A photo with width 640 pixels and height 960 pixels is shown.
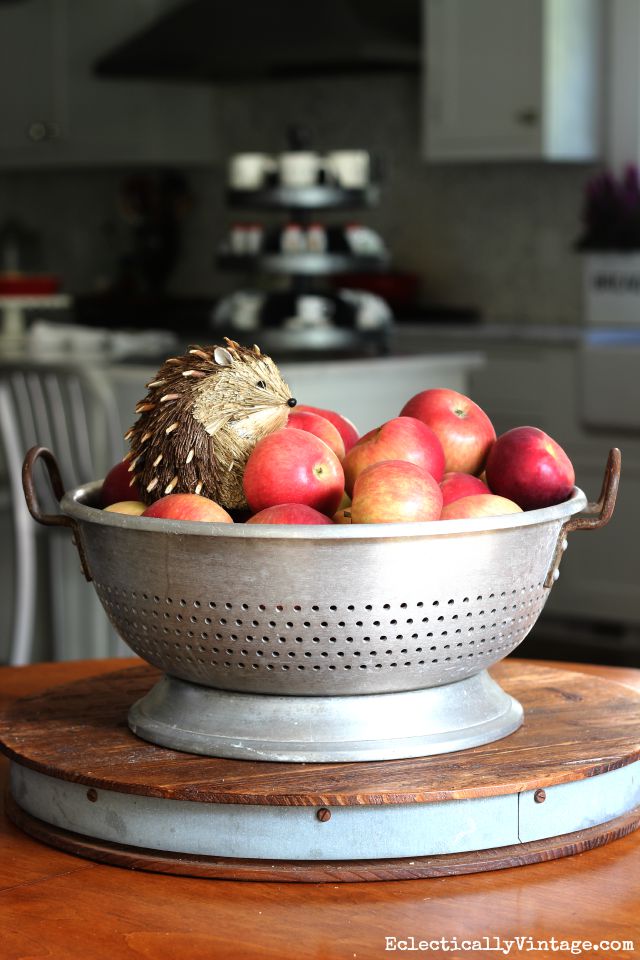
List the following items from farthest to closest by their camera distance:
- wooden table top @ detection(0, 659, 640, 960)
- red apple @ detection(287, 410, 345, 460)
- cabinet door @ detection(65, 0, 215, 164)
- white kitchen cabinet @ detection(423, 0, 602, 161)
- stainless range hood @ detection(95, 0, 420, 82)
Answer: cabinet door @ detection(65, 0, 215, 164) < stainless range hood @ detection(95, 0, 420, 82) < white kitchen cabinet @ detection(423, 0, 602, 161) < red apple @ detection(287, 410, 345, 460) < wooden table top @ detection(0, 659, 640, 960)

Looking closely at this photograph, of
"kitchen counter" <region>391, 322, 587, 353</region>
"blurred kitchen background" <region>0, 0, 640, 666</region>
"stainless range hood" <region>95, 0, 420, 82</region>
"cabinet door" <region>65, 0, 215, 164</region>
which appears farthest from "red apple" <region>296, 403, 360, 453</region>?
"cabinet door" <region>65, 0, 215, 164</region>

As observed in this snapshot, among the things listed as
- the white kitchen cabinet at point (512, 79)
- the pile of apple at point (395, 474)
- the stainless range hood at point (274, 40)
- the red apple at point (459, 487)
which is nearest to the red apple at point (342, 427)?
the pile of apple at point (395, 474)

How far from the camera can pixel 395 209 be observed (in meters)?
5.16

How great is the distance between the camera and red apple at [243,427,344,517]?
0.89 m

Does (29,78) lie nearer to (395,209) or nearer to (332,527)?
(395,209)

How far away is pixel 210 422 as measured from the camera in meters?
0.92

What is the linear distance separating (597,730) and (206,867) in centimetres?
27

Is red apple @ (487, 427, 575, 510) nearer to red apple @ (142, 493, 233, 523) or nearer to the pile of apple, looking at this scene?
the pile of apple

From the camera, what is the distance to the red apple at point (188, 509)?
87cm

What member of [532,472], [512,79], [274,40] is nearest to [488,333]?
[512,79]

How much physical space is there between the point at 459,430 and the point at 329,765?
0.27m

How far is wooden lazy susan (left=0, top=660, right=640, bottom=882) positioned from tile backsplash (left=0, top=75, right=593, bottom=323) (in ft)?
12.6

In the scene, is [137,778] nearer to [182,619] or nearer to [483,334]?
[182,619]

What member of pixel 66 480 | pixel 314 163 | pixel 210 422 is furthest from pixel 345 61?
pixel 210 422
